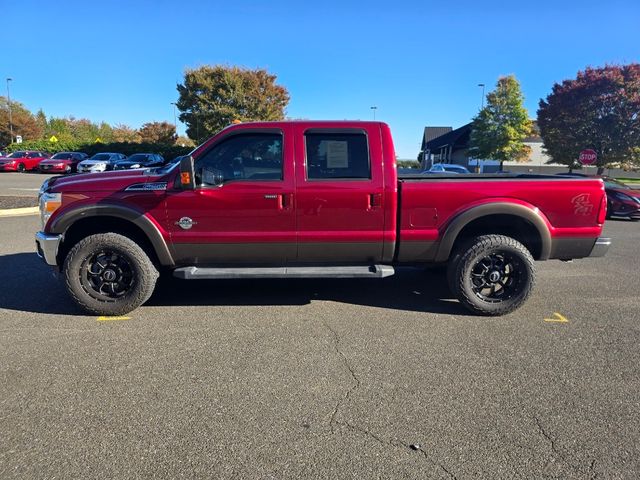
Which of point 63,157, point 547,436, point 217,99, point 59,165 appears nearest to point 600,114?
point 217,99

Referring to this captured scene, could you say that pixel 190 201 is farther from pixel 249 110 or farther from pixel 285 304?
pixel 249 110

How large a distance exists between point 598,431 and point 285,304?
3.14 m

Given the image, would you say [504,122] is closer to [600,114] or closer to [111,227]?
[600,114]

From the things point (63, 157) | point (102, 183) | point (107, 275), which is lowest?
point (107, 275)

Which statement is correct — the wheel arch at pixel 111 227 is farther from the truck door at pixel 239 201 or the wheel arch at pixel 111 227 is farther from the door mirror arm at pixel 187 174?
the door mirror arm at pixel 187 174

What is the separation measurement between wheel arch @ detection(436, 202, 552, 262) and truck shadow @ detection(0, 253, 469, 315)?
80 cm

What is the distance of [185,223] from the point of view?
447 cm

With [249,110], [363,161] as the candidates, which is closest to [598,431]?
[363,161]

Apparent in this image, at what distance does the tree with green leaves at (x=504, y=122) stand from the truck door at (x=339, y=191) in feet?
108

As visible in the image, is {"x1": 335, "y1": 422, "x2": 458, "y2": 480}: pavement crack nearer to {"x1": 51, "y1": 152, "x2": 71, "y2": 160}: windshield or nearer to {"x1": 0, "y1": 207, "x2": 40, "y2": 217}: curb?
{"x1": 0, "y1": 207, "x2": 40, "y2": 217}: curb

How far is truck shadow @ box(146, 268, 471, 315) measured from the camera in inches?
199

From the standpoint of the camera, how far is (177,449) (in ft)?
8.25

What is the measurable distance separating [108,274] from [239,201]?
5.10 ft

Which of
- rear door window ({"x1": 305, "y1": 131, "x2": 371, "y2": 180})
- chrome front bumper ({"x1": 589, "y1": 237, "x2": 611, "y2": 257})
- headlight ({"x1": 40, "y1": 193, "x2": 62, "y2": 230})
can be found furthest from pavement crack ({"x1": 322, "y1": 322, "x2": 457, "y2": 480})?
headlight ({"x1": 40, "y1": 193, "x2": 62, "y2": 230})
